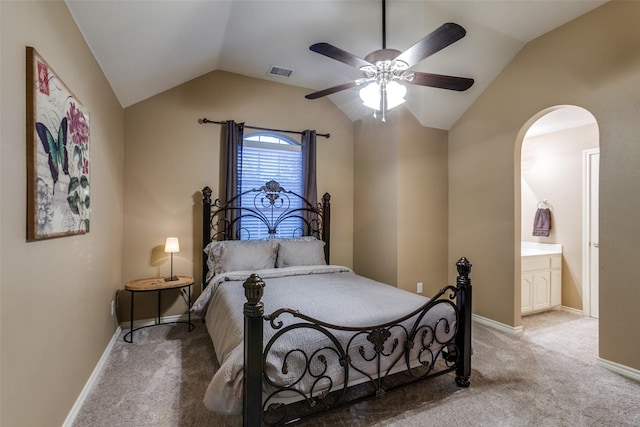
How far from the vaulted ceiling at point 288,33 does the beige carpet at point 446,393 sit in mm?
2532

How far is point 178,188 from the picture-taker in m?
3.74

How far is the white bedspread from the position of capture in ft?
5.30

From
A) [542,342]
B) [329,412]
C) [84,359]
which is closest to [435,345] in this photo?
[329,412]

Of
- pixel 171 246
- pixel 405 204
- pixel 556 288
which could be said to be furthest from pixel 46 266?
pixel 556 288

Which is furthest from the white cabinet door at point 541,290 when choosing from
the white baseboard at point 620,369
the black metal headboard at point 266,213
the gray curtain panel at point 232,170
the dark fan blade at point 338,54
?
the gray curtain panel at point 232,170

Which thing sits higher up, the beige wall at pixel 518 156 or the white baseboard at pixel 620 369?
the beige wall at pixel 518 156

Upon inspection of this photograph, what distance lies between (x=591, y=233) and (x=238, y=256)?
449cm

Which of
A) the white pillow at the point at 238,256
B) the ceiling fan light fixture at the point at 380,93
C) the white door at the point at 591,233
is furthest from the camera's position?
the white door at the point at 591,233

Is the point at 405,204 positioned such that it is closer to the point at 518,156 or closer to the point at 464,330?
the point at 518,156

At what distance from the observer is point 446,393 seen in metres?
2.23

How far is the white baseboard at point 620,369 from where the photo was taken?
2447mm

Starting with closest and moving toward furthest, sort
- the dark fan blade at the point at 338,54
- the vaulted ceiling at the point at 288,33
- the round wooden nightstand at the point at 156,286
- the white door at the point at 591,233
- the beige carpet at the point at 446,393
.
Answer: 1. the beige carpet at the point at 446,393
2. the dark fan blade at the point at 338,54
3. the vaulted ceiling at the point at 288,33
4. the round wooden nightstand at the point at 156,286
5. the white door at the point at 591,233

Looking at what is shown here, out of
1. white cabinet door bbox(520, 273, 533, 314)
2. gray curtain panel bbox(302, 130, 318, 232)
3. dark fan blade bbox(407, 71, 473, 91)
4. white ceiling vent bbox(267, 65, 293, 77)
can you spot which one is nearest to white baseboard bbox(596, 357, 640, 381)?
white cabinet door bbox(520, 273, 533, 314)

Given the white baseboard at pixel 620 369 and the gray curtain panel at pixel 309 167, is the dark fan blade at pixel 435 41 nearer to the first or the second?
the gray curtain panel at pixel 309 167
